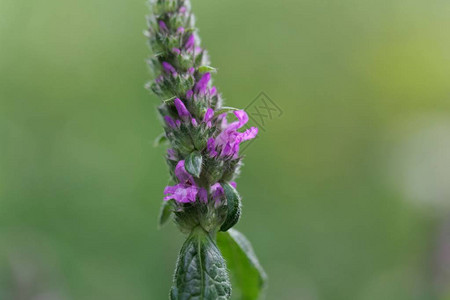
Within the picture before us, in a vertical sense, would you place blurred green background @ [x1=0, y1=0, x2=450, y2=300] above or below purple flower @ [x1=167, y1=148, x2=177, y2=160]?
above

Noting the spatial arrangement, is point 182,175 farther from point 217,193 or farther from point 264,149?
point 264,149

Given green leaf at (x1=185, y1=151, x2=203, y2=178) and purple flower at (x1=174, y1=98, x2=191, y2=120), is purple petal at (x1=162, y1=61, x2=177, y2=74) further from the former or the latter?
green leaf at (x1=185, y1=151, x2=203, y2=178)

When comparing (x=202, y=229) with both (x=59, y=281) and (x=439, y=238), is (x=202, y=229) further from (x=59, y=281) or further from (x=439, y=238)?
(x=439, y=238)

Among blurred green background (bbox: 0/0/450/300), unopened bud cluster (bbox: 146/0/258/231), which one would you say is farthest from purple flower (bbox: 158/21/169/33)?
blurred green background (bbox: 0/0/450/300)

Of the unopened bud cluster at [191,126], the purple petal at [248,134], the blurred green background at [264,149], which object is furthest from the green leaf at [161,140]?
the blurred green background at [264,149]

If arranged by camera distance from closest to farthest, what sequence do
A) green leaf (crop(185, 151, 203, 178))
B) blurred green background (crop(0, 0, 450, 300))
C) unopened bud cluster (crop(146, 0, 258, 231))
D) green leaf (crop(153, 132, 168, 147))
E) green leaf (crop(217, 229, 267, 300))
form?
green leaf (crop(185, 151, 203, 178))
unopened bud cluster (crop(146, 0, 258, 231))
green leaf (crop(153, 132, 168, 147))
green leaf (crop(217, 229, 267, 300))
blurred green background (crop(0, 0, 450, 300))
